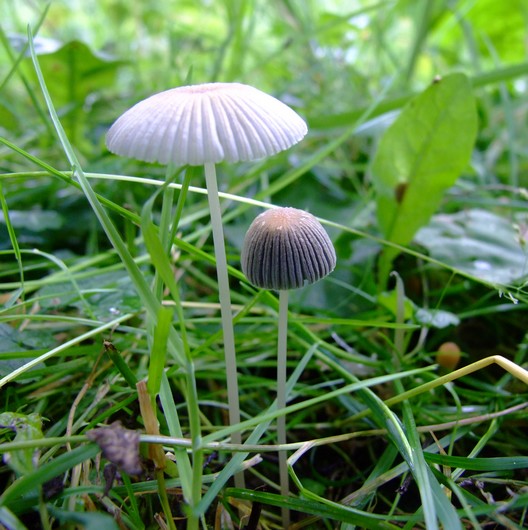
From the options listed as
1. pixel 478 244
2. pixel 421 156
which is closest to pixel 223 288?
pixel 421 156

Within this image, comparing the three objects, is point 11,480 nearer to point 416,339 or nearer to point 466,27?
point 416,339

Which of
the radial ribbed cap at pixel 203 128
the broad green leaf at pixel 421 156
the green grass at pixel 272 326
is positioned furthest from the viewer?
the broad green leaf at pixel 421 156

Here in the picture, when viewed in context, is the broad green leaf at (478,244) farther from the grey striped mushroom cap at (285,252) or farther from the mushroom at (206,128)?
the mushroom at (206,128)

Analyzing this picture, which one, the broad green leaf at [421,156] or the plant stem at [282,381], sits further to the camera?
the broad green leaf at [421,156]

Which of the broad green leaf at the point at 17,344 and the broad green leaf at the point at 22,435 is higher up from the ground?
the broad green leaf at the point at 17,344

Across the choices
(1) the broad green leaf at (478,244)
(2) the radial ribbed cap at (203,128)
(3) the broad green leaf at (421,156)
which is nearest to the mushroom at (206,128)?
(2) the radial ribbed cap at (203,128)

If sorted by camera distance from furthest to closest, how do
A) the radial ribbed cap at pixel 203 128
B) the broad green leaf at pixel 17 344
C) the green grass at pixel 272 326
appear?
the broad green leaf at pixel 17 344
the green grass at pixel 272 326
the radial ribbed cap at pixel 203 128

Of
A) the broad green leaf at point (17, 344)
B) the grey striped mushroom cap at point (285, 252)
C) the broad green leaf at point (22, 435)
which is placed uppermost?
the grey striped mushroom cap at point (285, 252)
